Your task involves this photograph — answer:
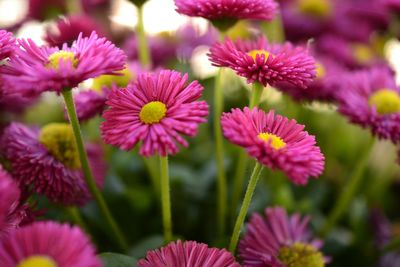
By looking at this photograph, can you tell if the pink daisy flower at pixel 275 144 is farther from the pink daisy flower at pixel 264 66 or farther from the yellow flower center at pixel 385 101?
the yellow flower center at pixel 385 101

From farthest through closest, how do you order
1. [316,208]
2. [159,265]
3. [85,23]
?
[316,208], [85,23], [159,265]

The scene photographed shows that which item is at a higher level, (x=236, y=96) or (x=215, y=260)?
(x=236, y=96)

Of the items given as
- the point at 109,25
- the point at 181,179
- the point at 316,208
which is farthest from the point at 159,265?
the point at 109,25

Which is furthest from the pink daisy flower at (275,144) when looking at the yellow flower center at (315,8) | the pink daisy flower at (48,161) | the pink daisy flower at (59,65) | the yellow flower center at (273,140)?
the yellow flower center at (315,8)

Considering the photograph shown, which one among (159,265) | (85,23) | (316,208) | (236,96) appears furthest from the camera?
(236,96)

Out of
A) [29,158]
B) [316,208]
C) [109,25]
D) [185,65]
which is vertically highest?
[109,25]

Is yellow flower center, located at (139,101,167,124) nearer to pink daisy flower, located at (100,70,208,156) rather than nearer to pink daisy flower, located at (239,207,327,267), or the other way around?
pink daisy flower, located at (100,70,208,156)

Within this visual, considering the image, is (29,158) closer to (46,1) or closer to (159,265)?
(159,265)

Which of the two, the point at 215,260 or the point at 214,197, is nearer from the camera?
the point at 215,260
